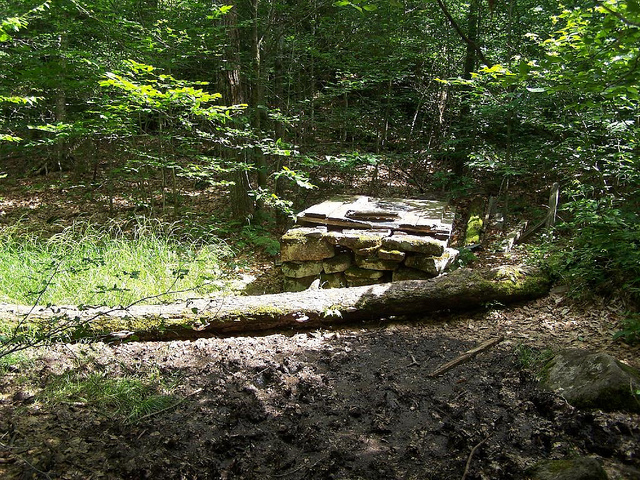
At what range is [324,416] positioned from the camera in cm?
273

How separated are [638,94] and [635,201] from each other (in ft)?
7.86

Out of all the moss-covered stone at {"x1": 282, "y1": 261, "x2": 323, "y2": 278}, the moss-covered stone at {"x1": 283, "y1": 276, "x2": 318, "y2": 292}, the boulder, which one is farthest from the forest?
the boulder

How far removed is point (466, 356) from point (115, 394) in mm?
2481

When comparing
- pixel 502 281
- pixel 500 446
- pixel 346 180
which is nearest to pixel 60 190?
pixel 346 180

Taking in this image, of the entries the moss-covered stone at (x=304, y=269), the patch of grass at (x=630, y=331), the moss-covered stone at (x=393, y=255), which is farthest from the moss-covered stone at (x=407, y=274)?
the patch of grass at (x=630, y=331)

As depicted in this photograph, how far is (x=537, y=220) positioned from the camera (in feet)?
23.7

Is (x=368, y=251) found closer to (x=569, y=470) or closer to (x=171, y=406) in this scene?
(x=171, y=406)

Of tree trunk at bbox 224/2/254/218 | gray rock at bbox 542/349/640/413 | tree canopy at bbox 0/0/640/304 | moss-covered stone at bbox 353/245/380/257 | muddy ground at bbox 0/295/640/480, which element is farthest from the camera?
tree trunk at bbox 224/2/254/218

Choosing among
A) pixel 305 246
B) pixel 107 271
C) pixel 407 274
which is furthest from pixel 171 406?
pixel 407 274

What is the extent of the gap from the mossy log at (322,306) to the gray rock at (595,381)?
1392 millimetres

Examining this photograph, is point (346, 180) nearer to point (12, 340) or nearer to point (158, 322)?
point (158, 322)

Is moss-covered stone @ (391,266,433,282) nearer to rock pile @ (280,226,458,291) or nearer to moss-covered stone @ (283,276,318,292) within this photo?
rock pile @ (280,226,458,291)

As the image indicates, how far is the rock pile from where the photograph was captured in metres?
5.13

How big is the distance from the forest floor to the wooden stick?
1.7 inches
